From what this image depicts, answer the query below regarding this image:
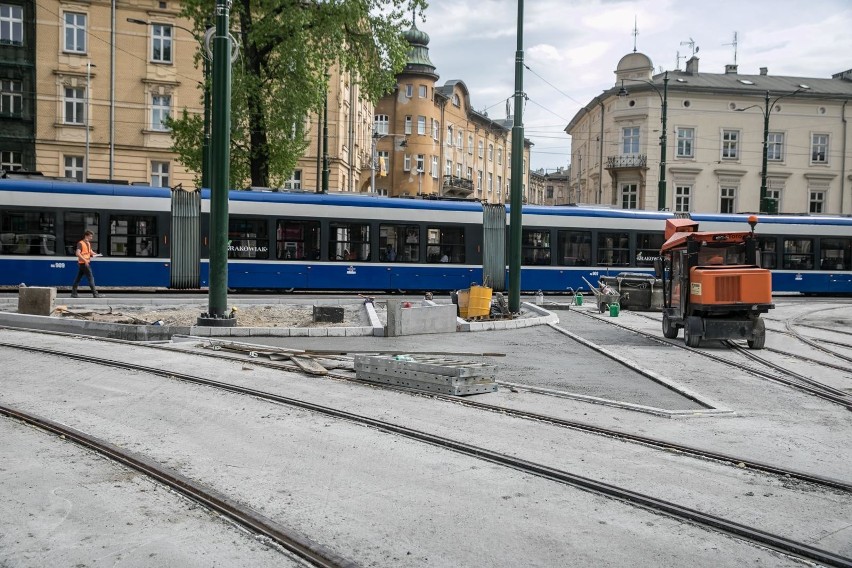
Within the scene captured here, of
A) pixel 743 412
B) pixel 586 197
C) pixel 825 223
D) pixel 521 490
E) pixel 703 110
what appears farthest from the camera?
pixel 586 197

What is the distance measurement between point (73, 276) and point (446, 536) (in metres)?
21.8

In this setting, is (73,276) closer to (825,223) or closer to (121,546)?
(121,546)

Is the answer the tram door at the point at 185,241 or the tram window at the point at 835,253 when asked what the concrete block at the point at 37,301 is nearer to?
the tram door at the point at 185,241

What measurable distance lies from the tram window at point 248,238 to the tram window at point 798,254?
772 inches

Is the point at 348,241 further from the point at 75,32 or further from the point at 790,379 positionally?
the point at 75,32

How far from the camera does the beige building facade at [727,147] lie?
2213 inches

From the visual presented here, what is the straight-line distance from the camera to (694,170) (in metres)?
56.8

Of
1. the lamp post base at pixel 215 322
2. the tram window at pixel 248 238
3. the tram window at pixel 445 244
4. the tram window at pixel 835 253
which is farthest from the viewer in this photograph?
the tram window at pixel 835 253

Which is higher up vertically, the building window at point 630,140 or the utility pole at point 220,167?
the building window at point 630,140

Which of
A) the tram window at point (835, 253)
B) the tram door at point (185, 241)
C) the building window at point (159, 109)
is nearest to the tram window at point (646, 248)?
the tram window at point (835, 253)

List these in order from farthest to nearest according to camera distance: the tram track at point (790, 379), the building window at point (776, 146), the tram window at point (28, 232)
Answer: the building window at point (776, 146) < the tram window at point (28, 232) < the tram track at point (790, 379)

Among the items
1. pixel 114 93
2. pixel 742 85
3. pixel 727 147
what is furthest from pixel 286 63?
pixel 742 85

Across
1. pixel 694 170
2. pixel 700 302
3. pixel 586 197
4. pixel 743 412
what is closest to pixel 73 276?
Answer: pixel 700 302

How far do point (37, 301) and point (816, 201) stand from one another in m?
54.2
